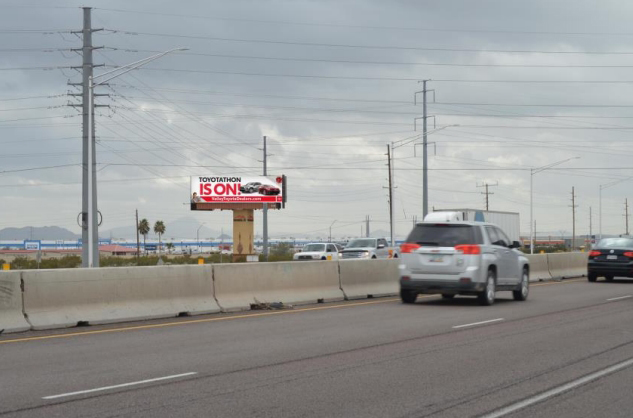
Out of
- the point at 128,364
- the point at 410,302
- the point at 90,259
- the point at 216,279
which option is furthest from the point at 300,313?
the point at 90,259

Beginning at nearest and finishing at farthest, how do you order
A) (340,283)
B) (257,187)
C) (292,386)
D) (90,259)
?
(292,386)
(340,283)
(90,259)
(257,187)

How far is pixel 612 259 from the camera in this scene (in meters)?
31.9

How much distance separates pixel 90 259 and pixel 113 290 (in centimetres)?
1855

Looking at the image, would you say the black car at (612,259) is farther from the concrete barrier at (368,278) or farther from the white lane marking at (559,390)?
the white lane marking at (559,390)

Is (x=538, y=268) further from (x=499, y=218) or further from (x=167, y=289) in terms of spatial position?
(x=499, y=218)

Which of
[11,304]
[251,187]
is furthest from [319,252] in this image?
[11,304]

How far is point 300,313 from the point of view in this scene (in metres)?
18.7

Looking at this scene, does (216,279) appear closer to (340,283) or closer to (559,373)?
(340,283)

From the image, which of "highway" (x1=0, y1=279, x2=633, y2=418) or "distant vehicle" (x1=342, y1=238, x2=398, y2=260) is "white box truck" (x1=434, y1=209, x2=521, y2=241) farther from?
"highway" (x1=0, y1=279, x2=633, y2=418)

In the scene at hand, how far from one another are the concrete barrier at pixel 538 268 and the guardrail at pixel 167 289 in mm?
10908

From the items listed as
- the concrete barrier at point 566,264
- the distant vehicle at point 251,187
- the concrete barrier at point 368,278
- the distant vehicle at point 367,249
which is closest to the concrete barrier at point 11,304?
the concrete barrier at point 368,278

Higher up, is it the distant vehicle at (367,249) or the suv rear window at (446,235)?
the suv rear window at (446,235)

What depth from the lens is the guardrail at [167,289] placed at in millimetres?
15148

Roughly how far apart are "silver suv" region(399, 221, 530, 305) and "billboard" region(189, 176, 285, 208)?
5738 centimetres
